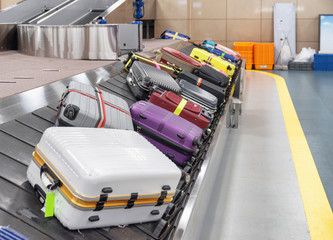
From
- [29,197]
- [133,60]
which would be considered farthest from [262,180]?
[29,197]

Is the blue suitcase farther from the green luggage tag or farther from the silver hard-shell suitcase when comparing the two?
the green luggage tag

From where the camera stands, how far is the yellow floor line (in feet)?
10.6

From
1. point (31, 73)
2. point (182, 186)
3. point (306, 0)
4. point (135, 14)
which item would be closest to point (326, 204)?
point (182, 186)

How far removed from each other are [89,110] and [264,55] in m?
11.2

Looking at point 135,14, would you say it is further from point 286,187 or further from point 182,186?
point 182,186

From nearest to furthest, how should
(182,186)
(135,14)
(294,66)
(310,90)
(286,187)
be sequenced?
(182,186)
(286,187)
(310,90)
(135,14)
(294,66)

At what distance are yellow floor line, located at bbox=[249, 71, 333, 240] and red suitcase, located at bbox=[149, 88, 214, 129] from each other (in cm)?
111

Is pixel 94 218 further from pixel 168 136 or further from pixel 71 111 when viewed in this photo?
pixel 168 136

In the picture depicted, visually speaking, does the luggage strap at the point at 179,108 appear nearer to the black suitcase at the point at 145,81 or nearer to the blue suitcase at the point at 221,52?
the black suitcase at the point at 145,81

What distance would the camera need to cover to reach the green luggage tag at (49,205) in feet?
6.12

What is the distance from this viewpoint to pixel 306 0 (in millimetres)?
13266

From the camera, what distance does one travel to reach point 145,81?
3982 mm

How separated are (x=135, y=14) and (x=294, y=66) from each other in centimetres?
498

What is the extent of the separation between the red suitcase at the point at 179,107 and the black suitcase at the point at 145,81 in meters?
0.20
